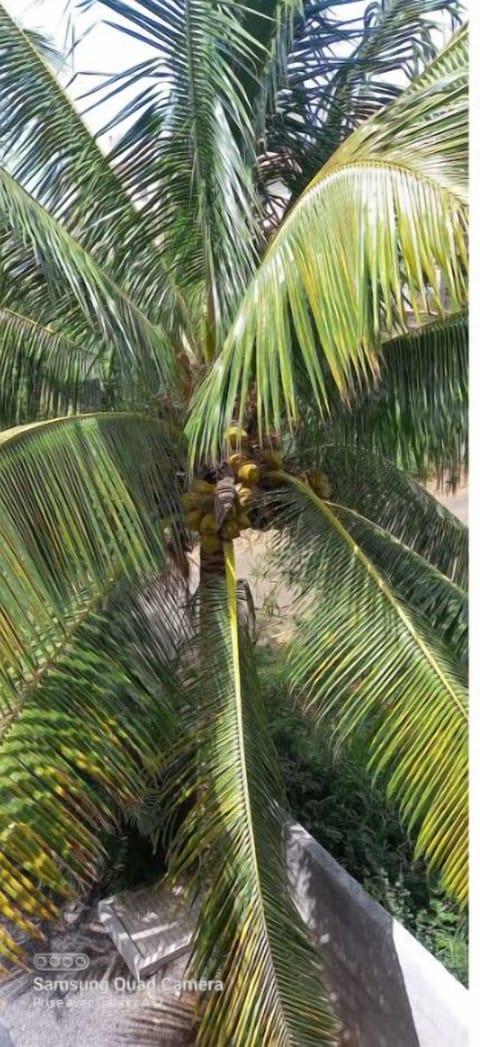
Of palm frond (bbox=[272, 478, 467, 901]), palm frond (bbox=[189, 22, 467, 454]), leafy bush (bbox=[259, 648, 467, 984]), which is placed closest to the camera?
palm frond (bbox=[189, 22, 467, 454])

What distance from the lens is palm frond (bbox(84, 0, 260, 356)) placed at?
128 centimetres

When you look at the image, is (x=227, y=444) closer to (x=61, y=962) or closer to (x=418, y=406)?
(x=418, y=406)

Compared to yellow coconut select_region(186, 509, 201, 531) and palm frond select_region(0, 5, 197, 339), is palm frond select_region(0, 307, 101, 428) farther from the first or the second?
yellow coconut select_region(186, 509, 201, 531)

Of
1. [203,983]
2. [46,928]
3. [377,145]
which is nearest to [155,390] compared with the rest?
[377,145]

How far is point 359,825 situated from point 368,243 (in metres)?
1.43

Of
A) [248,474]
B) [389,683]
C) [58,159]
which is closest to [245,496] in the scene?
[248,474]

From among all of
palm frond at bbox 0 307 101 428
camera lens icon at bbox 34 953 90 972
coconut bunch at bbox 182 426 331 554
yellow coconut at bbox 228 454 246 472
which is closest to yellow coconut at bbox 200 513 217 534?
coconut bunch at bbox 182 426 331 554

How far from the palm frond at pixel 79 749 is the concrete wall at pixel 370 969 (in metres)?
0.47

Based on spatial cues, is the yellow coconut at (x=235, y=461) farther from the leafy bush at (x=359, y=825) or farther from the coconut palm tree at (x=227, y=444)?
the leafy bush at (x=359, y=825)

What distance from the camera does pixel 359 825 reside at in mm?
1733

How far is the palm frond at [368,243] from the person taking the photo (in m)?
0.72

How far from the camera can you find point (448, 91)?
0.84 metres

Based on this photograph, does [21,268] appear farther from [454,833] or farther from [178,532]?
[454,833]

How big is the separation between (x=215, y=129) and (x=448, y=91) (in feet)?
2.06
